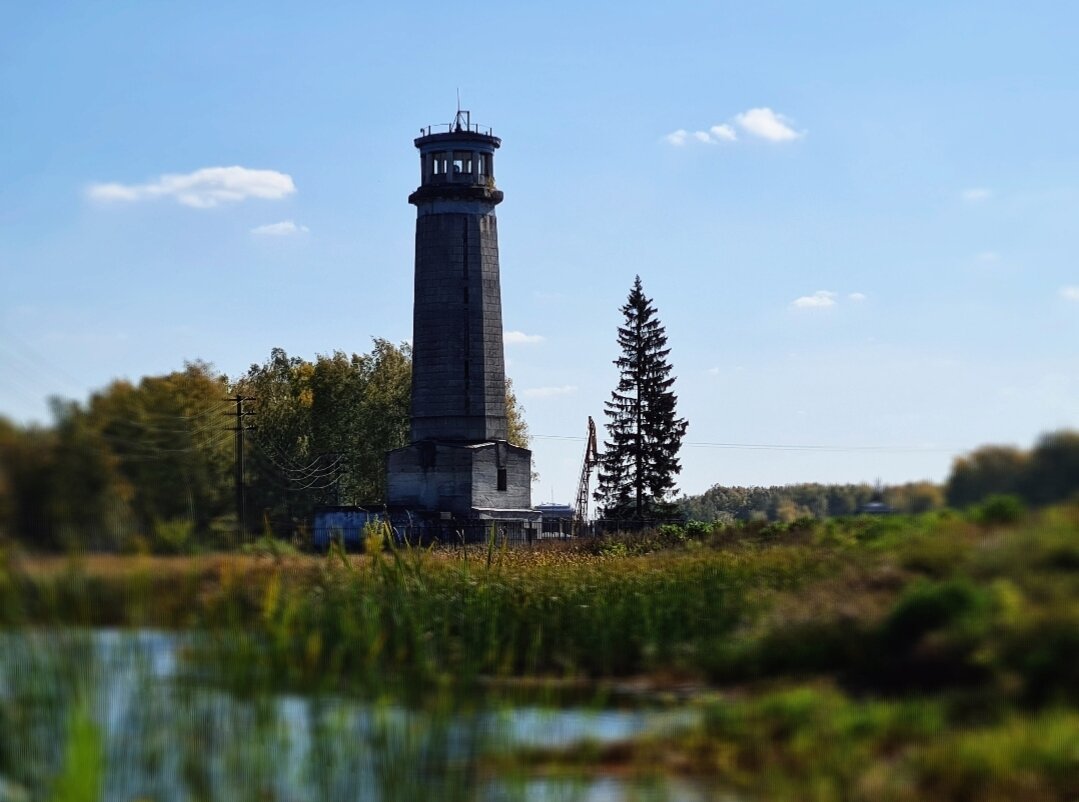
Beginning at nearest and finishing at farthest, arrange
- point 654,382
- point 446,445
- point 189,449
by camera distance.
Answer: point 189,449, point 446,445, point 654,382

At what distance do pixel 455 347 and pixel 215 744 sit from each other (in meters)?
44.5

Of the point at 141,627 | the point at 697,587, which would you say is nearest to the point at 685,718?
the point at 141,627

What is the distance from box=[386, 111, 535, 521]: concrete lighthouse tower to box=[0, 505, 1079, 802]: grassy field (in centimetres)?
3278

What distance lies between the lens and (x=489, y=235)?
190 ft

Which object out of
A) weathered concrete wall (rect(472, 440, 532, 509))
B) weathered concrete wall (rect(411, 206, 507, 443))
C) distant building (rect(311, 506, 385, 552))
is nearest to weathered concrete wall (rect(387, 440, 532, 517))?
weathered concrete wall (rect(472, 440, 532, 509))

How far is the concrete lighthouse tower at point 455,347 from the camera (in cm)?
5709

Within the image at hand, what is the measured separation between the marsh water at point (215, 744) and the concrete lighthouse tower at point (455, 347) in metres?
43.1

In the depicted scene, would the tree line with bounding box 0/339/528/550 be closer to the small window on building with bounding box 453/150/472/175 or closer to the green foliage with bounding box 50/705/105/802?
the green foliage with bounding box 50/705/105/802

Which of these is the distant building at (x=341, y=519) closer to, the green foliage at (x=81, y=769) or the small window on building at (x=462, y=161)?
the small window on building at (x=462, y=161)

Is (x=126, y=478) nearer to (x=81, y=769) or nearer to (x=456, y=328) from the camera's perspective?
(x=81, y=769)

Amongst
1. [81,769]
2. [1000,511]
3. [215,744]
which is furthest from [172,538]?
[1000,511]

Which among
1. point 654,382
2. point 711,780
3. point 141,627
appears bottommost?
point 711,780

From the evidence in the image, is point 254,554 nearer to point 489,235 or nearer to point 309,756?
point 309,756

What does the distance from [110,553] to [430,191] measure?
43454 millimetres
